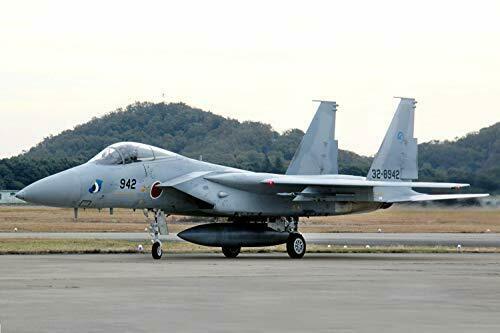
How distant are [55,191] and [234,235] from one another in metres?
4.83

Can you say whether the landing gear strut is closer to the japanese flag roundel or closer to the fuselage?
the fuselage

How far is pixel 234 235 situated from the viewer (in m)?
27.0

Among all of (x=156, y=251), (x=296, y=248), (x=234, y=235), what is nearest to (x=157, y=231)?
(x=156, y=251)

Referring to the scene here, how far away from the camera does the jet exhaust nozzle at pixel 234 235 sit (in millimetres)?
26359

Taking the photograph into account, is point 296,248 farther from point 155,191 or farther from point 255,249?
point 255,249

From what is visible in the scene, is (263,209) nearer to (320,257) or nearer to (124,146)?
(320,257)

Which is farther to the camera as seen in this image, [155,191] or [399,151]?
[399,151]

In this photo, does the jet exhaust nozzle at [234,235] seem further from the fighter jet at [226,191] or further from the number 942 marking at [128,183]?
the number 942 marking at [128,183]

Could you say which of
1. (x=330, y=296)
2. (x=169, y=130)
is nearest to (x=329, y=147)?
(x=330, y=296)

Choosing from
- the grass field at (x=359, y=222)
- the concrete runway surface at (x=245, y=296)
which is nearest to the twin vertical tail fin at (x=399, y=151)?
the concrete runway surface at (x=245, y=296)

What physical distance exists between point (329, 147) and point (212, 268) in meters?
9.82

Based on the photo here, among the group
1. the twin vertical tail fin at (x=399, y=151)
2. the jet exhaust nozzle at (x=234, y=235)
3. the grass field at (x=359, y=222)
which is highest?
the twin vertical tail fin at (x=399, y=151)

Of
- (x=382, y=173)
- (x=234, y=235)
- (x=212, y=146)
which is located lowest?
(x=234, y=235)

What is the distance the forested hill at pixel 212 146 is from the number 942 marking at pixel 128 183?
22.3 m
